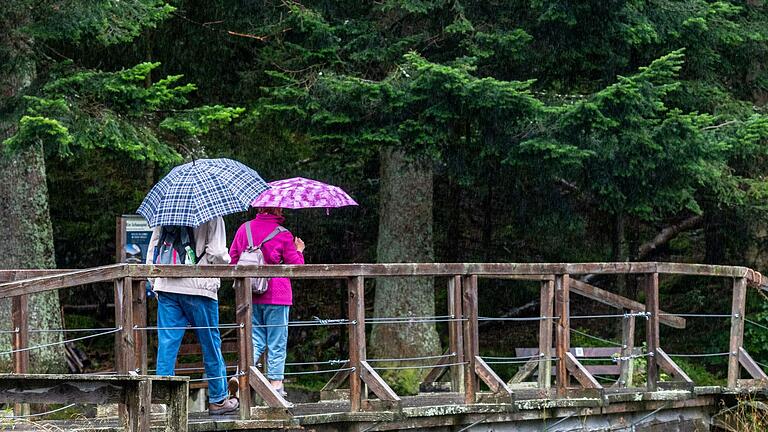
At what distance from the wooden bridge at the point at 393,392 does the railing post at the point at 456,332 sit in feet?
0.04

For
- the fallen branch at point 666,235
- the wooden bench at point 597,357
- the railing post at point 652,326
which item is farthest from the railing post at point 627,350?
the fallen branch at point 666,235

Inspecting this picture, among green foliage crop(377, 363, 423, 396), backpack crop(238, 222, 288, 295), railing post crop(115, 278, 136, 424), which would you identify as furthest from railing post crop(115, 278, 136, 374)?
green foliage crop(377, 363, 423, 396)

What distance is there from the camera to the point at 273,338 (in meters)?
9.30

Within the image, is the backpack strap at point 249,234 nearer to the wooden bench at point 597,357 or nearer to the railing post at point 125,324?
the railing post at point 125,324

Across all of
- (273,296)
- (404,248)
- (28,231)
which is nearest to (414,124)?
(404,248)

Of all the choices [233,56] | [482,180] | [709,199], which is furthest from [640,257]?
[233,56]

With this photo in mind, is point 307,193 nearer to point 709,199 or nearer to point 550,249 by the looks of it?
point 709,199

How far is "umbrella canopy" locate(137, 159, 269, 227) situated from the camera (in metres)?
8.42

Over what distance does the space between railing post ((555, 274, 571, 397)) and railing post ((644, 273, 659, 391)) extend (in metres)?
1.13

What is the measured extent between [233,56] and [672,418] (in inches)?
362

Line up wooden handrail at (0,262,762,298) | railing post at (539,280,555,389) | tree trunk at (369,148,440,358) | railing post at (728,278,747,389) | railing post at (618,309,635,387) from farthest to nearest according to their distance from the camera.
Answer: tree trunk at (369,148,440,358)
railing post at (618,309,635,387)
railing post at (728,278,747,389)
railing post at (539,280,555,389)
wooden handrail at (0,262,762,298)

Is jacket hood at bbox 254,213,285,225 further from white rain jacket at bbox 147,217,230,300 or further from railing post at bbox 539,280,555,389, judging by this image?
railing post at bbox 539,280,555,389

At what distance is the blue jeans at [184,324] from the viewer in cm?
865

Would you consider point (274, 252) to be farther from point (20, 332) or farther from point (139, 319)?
point (20, 332)
